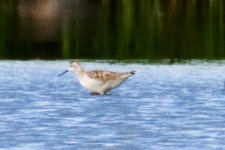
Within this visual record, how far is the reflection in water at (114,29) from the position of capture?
2830cm

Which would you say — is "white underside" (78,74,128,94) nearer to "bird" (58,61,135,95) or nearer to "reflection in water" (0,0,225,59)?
"bird" (58,61,135,95)

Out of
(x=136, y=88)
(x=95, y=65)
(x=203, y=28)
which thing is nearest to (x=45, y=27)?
(x=203, y=28)

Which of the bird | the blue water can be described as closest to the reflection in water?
the blue water

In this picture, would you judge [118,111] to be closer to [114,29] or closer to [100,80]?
[100,80]

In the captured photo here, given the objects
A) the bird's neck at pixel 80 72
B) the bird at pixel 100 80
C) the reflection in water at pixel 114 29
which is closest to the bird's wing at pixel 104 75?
the bird at pixel 100 80

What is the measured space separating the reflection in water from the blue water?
4.82 metres

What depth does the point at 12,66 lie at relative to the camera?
930 inches

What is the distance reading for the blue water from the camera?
1398 centimetres

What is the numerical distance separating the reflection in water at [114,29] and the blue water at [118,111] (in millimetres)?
4824

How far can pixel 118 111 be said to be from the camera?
1680cm

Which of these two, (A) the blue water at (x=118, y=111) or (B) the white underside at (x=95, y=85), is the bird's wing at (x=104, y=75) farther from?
(A) the blue water at (x=118, y=111)

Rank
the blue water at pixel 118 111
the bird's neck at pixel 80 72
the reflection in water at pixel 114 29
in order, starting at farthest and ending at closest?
the reflection in water at pixel 114 29
the bird's neck at pixel 80 72
the blue water at pixel 118 111

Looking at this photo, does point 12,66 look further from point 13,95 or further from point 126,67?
point 13,95

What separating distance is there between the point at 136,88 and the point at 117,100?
1668mm
